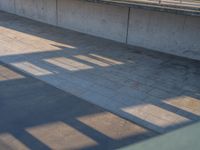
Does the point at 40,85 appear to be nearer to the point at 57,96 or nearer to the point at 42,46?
the point at 57,96

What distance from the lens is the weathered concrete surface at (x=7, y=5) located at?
1687 centimetres

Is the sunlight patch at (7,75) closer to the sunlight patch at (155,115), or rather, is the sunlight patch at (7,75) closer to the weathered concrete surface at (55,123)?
the weathered concrete surface at (55,123)

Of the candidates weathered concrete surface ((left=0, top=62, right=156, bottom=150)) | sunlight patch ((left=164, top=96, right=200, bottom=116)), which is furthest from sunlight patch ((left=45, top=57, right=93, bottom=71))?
sunlight patch ((left=164, top=96, right=200, bottom=116))

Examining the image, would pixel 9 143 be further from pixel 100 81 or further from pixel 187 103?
pixel 187 103

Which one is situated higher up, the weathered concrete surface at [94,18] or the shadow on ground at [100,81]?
the weathered concrete surface at [94,18]

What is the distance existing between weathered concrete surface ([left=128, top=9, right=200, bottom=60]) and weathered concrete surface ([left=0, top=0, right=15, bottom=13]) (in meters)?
9.05

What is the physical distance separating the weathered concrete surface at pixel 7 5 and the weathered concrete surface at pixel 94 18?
457cm

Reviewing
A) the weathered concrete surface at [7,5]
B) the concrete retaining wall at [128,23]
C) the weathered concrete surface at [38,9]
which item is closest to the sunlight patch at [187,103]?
the concrete retaining wall at [128,23]

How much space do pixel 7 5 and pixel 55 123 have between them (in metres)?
13.8

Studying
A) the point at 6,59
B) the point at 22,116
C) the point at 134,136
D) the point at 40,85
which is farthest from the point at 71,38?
the point at 134,136

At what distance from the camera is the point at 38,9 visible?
15.1 metres

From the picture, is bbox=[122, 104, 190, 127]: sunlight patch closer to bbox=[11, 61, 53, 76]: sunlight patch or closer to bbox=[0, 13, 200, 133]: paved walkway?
bbox=[0, 13, 200, 133]: paved walkway

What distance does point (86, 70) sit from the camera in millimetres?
8906

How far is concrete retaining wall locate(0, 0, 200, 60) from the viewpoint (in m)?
10.2
